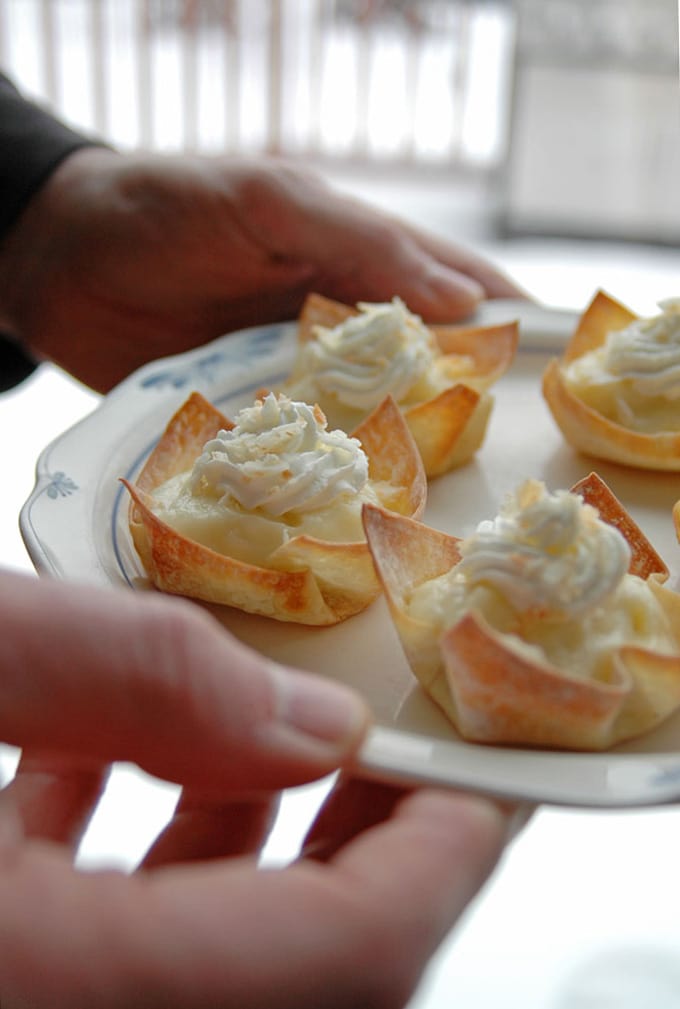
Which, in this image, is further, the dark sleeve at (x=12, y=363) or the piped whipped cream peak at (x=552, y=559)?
the dark sleeve at (x=12, y=363)

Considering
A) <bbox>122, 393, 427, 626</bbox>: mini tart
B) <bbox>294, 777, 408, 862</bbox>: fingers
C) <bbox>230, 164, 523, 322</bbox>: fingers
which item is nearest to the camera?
<bbox>294, 777, 408, 862</bbox>: fingers

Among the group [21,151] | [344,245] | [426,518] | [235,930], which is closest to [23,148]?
[21,151]

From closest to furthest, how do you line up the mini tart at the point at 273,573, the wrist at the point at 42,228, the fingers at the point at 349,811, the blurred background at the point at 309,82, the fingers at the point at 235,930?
1. the fingers at the point at 235,930
2. the fingers at the point at 349,811
3. the mini tart at the point at 273,573
4. the wrist at the point at 42,228
5. the blurred background at the point at 309,82

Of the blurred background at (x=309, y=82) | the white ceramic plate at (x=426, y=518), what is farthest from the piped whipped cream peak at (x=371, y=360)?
the blurred background at (x=309, y=82)

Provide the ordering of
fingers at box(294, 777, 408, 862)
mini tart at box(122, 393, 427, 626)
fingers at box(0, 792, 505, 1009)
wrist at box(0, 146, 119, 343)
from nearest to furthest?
fingers at box(0, 792, 505, 1009)
fingers at box(294, 777, 408, 862)
mini tart at box(122, 393, 427, 626)
wrist at box(0, 146, 119, 343)

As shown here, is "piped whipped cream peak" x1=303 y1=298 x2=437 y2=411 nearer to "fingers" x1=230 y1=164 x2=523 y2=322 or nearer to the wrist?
"fingers" x1=230 y1=164 x2=523 y2=322

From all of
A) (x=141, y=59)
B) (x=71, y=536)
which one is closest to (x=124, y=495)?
(x=71, y=536)

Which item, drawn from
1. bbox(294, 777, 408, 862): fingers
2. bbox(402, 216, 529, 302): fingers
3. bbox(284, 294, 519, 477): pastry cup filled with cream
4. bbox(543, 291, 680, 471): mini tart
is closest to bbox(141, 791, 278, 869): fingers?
bbox(294, 777, 408, 862): fingers

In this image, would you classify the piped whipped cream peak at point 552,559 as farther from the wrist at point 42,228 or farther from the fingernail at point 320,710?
the wrist at point 42,228
